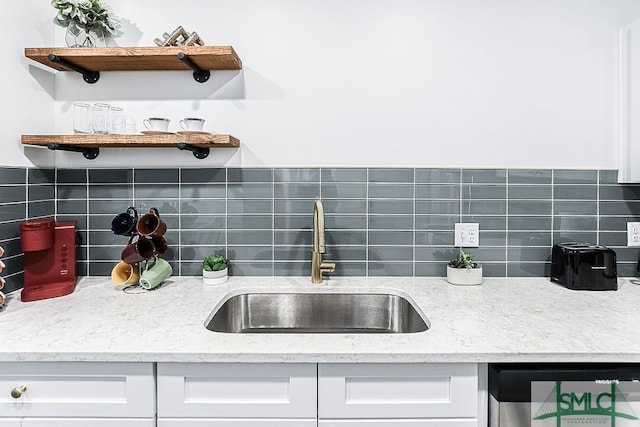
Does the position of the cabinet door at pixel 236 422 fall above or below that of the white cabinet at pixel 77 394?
below

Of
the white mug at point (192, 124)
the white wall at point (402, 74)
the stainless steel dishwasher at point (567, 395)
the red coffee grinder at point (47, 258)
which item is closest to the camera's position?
the stainless steel dishwasher at point (567, 395)

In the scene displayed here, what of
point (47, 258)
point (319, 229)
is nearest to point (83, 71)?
point (47, 258)

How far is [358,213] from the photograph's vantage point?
1.86 metres

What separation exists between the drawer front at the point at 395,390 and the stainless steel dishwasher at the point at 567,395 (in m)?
0.08

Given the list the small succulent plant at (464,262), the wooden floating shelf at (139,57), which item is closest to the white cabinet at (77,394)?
the wooden floating shelf at (139,57)

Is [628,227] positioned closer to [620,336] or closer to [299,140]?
[620,336]

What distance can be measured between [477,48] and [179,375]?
1697 millimetres

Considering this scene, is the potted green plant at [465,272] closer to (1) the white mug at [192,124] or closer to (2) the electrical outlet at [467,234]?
(2) the electrical outlet at [467,234]

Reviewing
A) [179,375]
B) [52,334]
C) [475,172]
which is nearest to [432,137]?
[475,172]

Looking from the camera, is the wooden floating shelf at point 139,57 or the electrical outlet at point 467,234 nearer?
the wooden floating shelf at point 139,57

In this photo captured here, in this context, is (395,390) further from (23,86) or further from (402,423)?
(23,86)

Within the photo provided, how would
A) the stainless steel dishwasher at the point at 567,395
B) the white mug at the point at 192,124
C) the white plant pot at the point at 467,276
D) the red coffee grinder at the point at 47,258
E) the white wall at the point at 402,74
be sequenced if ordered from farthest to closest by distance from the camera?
the white wall at the point at 402,74
the white plant pot at the point at 467,276
the white mug at the point at 192,124
the red coffee grinder at the point at 47,258
the stainless steel dishwasher at the point at 567,395

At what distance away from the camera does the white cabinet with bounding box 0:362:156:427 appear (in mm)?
1128

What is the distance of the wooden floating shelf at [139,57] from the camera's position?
5.30ft
